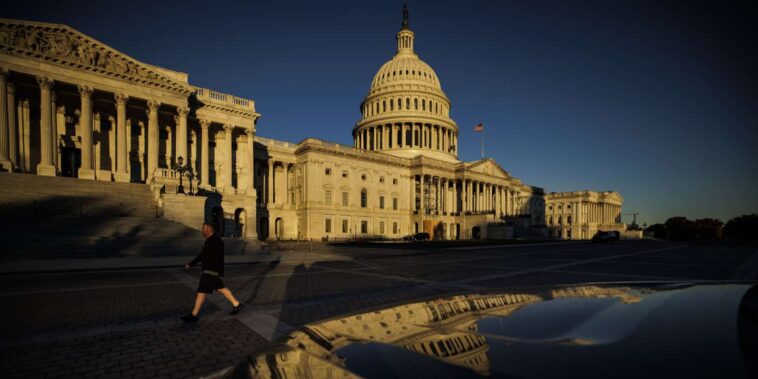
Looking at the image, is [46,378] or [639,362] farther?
[46,378]

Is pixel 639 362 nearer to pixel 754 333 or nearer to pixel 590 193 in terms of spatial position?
pixel 754 333

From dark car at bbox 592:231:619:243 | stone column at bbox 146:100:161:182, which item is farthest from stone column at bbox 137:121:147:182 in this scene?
dark car at bbox 592:231:619:243

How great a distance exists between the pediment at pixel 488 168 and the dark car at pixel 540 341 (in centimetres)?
7047

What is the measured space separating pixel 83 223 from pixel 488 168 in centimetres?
6948

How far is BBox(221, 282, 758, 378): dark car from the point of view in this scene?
1510 mm

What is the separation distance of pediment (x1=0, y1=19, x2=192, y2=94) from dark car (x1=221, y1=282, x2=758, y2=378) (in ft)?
127

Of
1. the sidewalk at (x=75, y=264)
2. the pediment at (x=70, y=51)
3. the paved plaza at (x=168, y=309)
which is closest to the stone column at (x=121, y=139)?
the pediment at (x=70, y=51)

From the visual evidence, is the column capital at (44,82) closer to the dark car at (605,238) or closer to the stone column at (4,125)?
the stone column at (4,125)

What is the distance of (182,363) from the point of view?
17.2 ft

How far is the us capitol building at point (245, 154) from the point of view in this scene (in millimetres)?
28844

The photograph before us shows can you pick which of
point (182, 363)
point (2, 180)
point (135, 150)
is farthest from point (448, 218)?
point (182, 363)

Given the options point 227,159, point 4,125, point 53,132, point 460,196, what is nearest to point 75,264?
point 53,132

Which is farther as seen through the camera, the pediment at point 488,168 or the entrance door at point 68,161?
→ the pediment at point 488,168

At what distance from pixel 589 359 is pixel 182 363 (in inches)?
224
